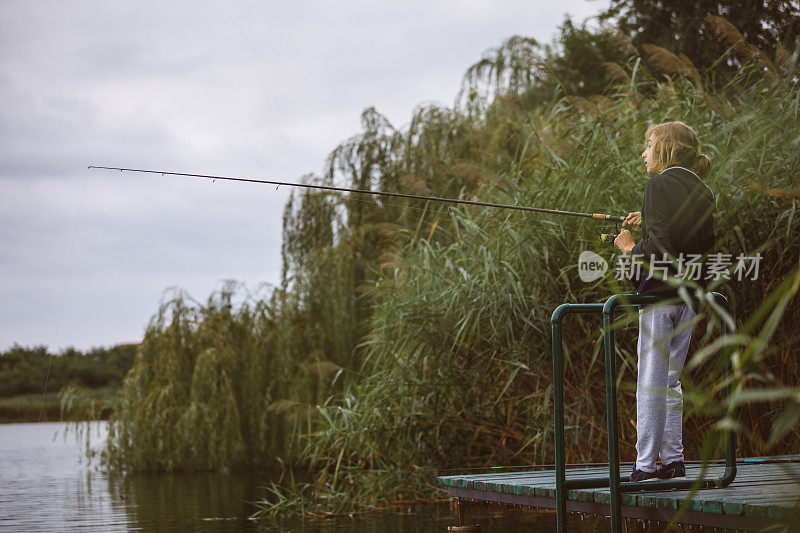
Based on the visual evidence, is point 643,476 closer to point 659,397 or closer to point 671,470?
point 671,470

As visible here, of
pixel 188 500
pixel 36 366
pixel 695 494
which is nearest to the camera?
pixel 695 494

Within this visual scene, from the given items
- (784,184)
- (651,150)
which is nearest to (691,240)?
(651,150)

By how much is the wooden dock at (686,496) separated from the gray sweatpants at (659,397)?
0.16m

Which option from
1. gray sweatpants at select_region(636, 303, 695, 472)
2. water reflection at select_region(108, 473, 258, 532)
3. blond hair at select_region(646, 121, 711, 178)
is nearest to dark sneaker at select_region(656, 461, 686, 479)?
gray sweatpants at select_region(636, 303, 695, 472)

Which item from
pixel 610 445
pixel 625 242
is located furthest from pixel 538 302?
pixel 610 445

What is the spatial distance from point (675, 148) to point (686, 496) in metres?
A: 1.37

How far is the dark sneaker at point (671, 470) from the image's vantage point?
325 centimetres

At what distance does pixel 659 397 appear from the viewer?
3119mm

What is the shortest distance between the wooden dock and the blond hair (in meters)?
1.16

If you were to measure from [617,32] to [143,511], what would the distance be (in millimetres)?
5341

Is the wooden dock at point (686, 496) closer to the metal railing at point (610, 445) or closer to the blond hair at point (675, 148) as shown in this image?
the metal railing at point (610, 445)

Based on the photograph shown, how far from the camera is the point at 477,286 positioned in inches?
242

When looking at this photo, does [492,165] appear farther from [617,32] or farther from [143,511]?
[143,511]

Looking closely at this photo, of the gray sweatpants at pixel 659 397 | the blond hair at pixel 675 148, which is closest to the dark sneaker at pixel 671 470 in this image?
the gray sweatpants at pixel 659 397
